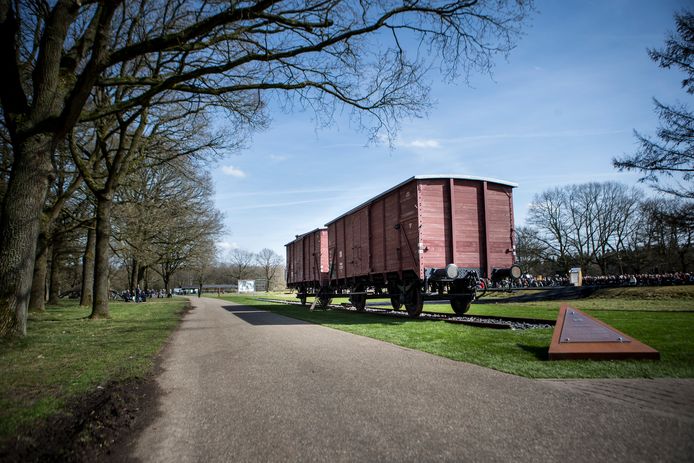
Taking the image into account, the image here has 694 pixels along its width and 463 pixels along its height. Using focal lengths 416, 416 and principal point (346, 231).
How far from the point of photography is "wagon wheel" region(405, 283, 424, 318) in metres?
13.6

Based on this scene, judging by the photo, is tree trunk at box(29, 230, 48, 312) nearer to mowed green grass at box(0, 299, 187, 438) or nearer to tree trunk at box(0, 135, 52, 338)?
mowed green grass at box(0, 299, 187, 438)

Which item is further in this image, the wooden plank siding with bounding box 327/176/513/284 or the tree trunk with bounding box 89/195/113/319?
the tree trunk with bounding box 89/195/113/319

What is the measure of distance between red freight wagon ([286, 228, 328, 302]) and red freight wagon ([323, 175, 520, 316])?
7.88m

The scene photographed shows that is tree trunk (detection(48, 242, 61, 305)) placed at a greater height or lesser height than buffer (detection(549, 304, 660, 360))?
greater

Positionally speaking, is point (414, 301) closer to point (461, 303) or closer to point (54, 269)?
point (461, 303)

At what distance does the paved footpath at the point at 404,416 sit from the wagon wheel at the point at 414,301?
774 cm

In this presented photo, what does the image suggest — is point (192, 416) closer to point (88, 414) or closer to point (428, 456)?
point (88, 414)

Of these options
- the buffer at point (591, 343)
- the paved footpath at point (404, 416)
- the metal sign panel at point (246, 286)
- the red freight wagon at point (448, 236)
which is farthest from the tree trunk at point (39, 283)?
the metal sign panel at point (246, 286)

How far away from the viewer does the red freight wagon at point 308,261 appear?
2209cm

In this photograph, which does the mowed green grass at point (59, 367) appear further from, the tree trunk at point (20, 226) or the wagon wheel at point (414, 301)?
the wagon wheel at point (414, 301)

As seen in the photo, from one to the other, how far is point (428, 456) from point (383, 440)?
0.42m

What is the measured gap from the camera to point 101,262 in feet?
47.8

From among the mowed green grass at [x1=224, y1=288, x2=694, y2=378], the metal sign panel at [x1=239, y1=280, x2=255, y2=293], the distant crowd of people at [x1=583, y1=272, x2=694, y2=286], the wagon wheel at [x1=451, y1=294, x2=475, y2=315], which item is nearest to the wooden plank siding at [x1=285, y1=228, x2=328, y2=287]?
the wagon wheel at [x1=451, y1=294, x2=475, y2=315]

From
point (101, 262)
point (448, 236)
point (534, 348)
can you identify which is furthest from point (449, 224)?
point (101, 262)
